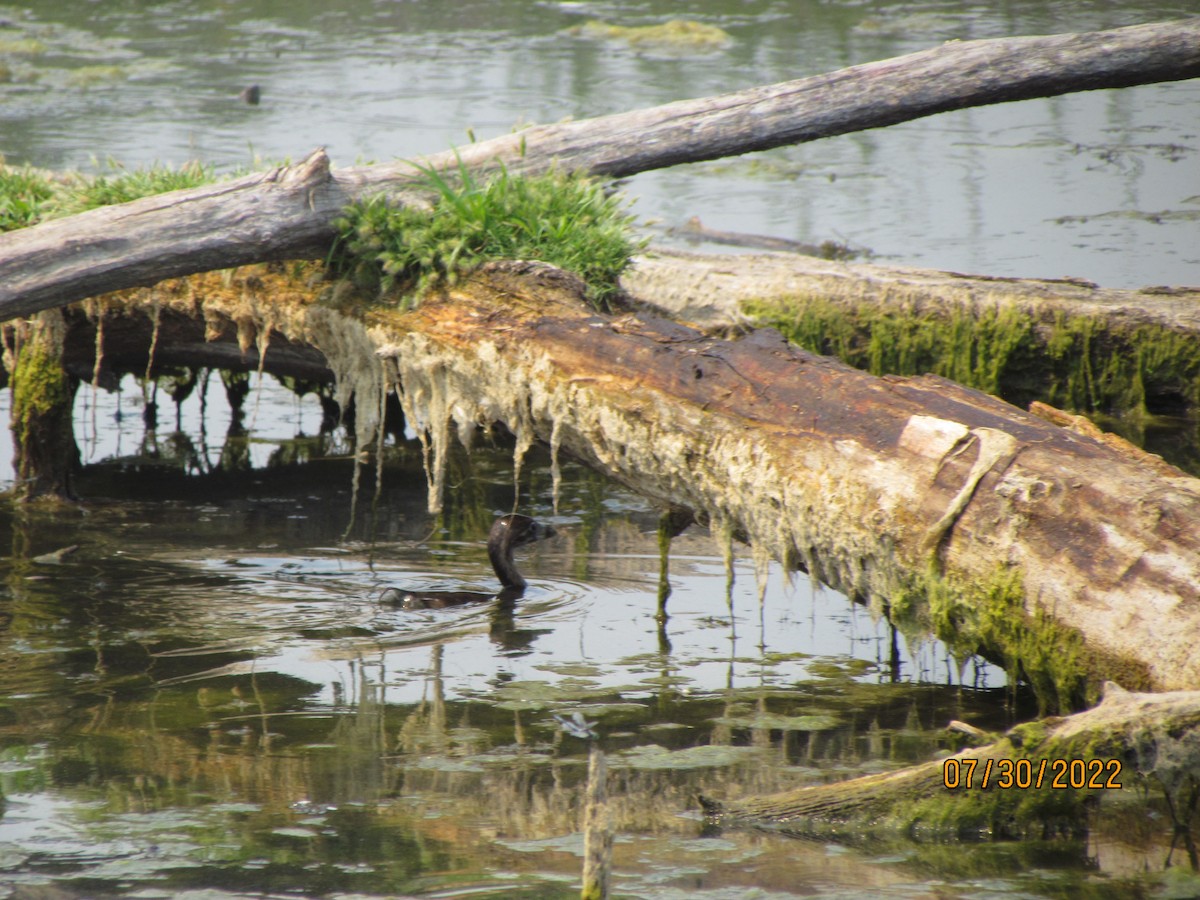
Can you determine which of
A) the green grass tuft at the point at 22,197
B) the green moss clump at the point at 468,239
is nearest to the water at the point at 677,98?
the green grass tuft at the point at 22,197

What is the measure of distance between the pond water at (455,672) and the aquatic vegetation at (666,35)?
6.19m

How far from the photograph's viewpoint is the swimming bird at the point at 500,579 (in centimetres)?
639

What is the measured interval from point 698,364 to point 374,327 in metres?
1.58

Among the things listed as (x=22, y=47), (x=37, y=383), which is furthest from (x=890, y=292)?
(x=22, y=47)

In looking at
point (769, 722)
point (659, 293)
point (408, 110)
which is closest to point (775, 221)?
point (659, 293)

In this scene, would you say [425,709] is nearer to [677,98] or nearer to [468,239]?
[468,239]

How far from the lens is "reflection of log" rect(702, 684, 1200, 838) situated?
3803 millimetres

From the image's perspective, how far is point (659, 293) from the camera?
362 inches

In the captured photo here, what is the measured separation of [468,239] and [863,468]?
7.29ft

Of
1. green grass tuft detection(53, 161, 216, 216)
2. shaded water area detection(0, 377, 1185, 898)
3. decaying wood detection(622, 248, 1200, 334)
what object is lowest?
shaded water area detection(0, 377, 1185, 898)

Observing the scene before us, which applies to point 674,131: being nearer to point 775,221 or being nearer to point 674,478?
point 674,478
